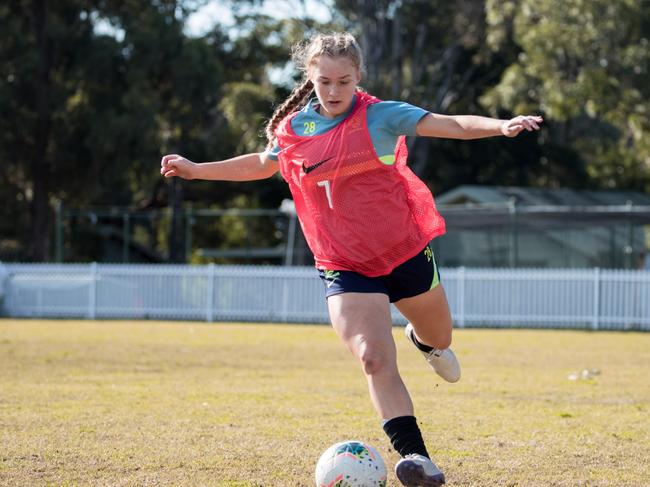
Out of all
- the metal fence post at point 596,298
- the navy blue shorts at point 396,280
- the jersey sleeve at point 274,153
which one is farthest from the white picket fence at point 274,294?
the jersey sleeve at point 274,153

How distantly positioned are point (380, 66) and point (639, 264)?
1662 centimetres

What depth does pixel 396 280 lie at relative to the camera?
18.3 ft

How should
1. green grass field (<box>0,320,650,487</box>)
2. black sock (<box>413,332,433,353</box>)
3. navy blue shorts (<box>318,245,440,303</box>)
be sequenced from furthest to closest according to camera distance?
black sock (<box>413,332,433,353</box>) → green grass field (<box>0,320,650,487</box>) → navy blue shorts (<box>318,245,440,303</box>)

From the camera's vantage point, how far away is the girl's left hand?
15.6ft

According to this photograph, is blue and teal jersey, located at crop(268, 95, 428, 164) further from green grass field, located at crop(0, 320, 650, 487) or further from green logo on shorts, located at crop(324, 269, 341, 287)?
green grass field, located at crop(0, 320, 650, 487)

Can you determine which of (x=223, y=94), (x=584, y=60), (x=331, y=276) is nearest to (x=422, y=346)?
(x=331, y=276)

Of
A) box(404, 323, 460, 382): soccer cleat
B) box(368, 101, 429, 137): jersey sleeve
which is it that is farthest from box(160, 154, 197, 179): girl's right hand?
box(404, 323, 460, 382): soccer cleat

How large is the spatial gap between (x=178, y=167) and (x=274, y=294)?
59.4 feet

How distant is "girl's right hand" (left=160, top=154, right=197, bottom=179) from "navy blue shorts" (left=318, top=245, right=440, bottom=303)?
0.94 metres

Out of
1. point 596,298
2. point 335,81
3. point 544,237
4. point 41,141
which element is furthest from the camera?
point 41,141

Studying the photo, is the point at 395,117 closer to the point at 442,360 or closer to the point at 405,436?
the point at 405,436

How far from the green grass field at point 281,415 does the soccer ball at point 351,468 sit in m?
0.47

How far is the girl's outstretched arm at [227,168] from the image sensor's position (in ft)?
19.2

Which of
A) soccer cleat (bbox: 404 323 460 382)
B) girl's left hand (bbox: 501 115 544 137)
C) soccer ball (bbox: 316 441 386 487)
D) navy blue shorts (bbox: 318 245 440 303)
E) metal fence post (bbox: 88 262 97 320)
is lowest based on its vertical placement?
metal fence post (bbox: 88 262 97 320)
